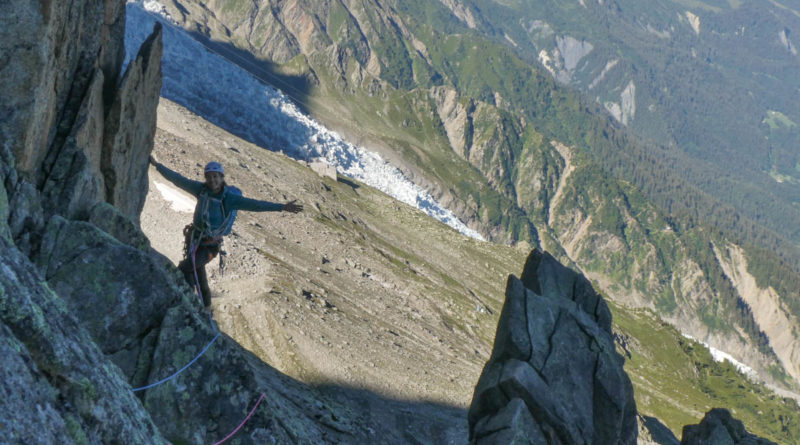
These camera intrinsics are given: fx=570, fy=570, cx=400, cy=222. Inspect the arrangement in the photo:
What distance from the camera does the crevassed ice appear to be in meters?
126

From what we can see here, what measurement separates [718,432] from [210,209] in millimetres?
26239

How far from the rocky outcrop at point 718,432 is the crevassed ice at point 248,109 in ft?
370


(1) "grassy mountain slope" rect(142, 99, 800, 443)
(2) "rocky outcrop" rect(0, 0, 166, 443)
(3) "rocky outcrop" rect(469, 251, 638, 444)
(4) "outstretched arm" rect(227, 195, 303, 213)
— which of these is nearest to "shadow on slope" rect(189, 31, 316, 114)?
(1) "grassy mountain slope" rect(142, 99, 800, 443)

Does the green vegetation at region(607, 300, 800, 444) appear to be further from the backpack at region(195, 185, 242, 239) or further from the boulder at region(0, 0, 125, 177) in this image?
the boulder at region(0, 0, 125, 177)

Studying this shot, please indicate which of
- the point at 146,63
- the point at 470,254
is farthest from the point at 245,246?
the point at 470,254

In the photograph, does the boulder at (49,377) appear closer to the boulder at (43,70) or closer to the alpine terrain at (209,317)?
the alpine terrain at (209,317)

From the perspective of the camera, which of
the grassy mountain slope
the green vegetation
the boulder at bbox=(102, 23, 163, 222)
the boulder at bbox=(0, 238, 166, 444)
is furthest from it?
the green vegetation

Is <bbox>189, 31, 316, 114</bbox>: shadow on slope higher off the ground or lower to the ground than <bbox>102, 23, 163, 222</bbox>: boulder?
lower

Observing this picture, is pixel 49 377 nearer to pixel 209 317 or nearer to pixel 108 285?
pixel 108 285

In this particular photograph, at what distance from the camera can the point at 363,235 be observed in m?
69.1

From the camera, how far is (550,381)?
20609 mm

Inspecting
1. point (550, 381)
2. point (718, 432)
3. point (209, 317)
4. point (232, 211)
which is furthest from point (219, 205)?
point (718, 432)

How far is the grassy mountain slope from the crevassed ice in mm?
46586

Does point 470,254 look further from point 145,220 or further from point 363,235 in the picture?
point 145,220
